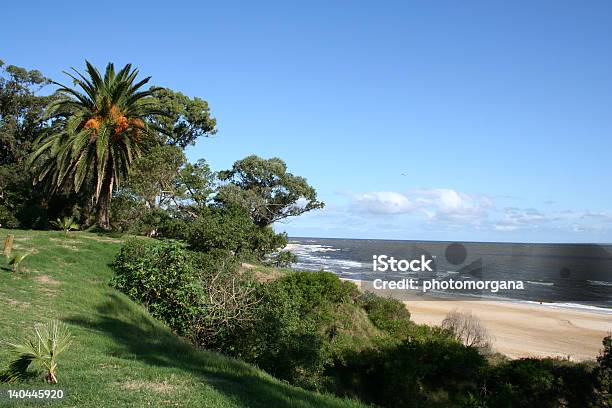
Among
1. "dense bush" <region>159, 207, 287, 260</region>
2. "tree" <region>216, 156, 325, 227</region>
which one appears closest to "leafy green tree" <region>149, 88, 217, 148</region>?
"tree" <region>216, 156, 325, 227</region>

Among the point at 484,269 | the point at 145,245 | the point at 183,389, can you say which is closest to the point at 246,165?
the point at 145,245

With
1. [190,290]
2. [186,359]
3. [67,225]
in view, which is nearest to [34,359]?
[186,359]

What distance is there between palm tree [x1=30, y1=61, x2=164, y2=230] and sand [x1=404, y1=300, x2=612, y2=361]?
780 inches

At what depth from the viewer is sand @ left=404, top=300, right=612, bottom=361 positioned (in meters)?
26.3

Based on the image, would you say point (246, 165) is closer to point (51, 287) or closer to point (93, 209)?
point (93, 209)

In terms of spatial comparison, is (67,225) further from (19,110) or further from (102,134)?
(19,110)

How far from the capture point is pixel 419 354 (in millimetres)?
13609

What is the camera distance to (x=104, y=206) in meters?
26.7

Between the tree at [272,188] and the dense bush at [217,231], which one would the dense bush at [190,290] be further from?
the tree at [272,188]

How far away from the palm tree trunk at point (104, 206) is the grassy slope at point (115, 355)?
941 cm

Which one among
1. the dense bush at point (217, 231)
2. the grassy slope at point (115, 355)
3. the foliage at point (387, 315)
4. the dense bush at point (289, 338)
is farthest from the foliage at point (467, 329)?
the grassy slope at point (115, 355)

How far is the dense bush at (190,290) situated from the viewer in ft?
47.3

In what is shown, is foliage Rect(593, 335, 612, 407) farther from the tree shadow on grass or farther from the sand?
the sand

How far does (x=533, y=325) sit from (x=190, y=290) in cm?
2761
